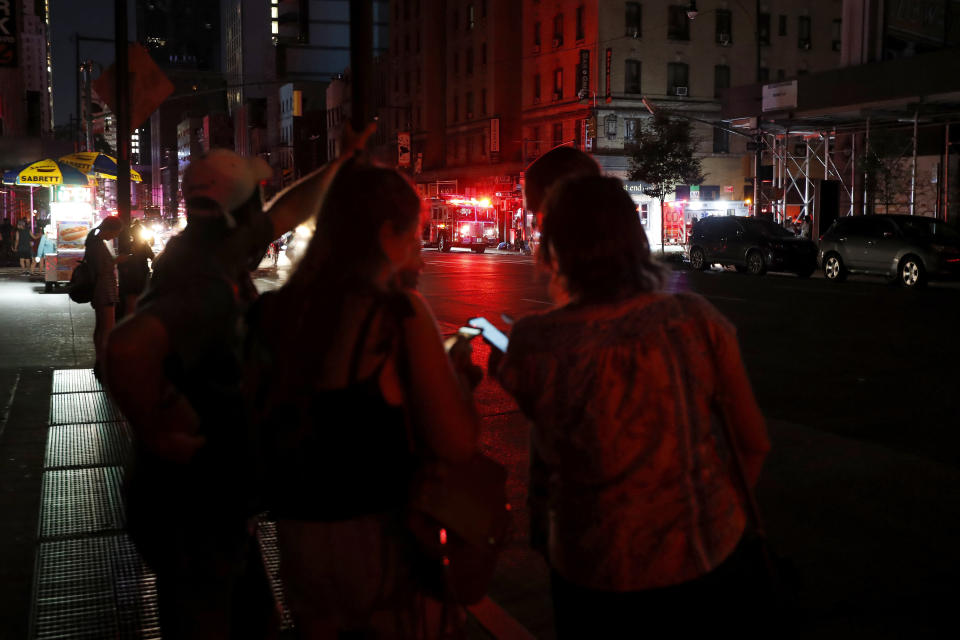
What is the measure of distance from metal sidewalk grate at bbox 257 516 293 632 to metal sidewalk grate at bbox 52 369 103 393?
478 centimetres

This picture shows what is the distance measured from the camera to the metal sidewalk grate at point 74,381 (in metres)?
9.47

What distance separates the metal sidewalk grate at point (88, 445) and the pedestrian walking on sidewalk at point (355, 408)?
4686mm

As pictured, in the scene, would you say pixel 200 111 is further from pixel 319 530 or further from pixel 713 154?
pixel 319 530

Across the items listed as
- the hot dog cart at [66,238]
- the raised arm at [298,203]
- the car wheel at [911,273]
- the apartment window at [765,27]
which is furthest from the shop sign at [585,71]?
the raised arm at [298,203]

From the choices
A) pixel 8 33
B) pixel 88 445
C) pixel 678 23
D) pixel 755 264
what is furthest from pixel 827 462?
pixel 678 23

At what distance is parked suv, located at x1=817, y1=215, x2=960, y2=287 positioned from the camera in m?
22.1

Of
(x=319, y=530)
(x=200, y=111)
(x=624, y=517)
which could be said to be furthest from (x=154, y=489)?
(x=200, y=111)

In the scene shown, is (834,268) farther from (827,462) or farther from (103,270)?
(103,270)

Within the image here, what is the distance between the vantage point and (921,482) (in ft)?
19.6

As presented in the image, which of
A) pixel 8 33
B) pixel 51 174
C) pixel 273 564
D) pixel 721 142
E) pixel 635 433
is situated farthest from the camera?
pixel 721 142

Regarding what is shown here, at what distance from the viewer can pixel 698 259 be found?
30.3 meters

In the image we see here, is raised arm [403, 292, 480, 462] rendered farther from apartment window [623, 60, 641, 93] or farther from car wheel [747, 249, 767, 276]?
apartment window [623, 60, 641, 93]

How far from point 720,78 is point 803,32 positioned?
7309mm

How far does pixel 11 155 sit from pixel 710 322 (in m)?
35.2
